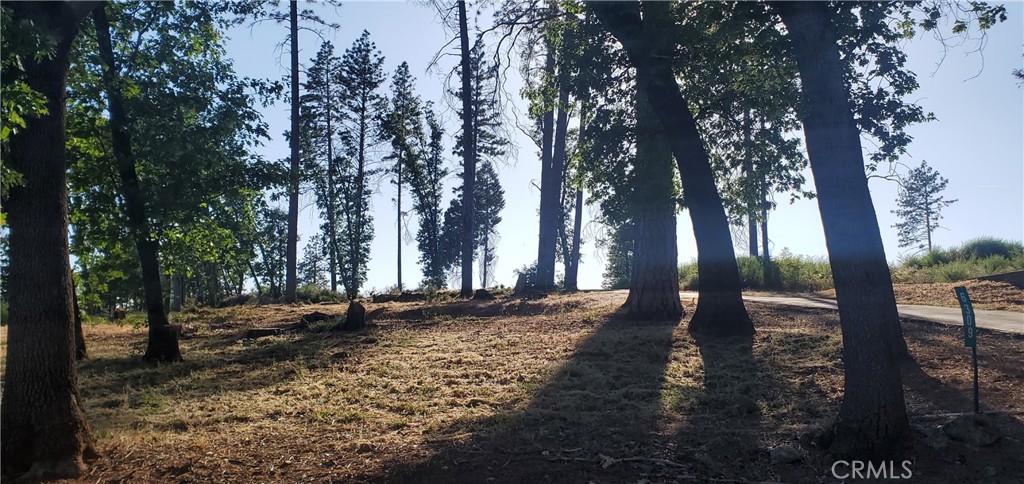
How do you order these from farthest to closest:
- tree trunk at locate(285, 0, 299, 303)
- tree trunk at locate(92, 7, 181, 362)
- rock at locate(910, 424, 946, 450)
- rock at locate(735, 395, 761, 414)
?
tree trunk at locate(285, 0, 299, 303), tree trunk at locate(92, 7, 181, 362), rock at locate(735, 395, 761, 414), rock at locate(910, 424, 946, 450)

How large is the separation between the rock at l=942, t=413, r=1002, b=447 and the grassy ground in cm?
8

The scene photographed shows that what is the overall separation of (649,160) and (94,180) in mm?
8901

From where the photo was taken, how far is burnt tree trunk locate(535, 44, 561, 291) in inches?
949

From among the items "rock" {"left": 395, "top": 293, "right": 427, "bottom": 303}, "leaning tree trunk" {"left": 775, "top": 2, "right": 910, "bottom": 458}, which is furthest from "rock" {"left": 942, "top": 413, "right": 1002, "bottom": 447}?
"rock" {"left": 395, "top": 293, "right": 427, "bottom": 303}

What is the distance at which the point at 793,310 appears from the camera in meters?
13.5

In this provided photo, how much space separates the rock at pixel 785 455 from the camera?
5621mm

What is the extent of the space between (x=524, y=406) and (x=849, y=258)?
11.9 feet

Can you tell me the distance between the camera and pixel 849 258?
5.63m

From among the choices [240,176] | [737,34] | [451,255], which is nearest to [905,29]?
[737,34]

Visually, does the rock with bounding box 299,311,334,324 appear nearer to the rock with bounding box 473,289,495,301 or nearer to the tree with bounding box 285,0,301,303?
the rock with bounding box 473,289,495,301

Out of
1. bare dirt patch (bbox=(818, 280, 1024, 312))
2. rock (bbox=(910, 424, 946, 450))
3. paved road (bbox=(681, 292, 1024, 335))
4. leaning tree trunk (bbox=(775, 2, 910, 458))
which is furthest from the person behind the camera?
bare dirt patch (bbox=(818, 280, 1024, 312))

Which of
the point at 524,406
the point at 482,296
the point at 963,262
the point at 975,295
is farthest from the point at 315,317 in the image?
the point at 963,262

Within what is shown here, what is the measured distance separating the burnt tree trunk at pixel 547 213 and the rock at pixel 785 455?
17.7 metres

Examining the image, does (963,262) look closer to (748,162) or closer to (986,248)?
(986,248)
